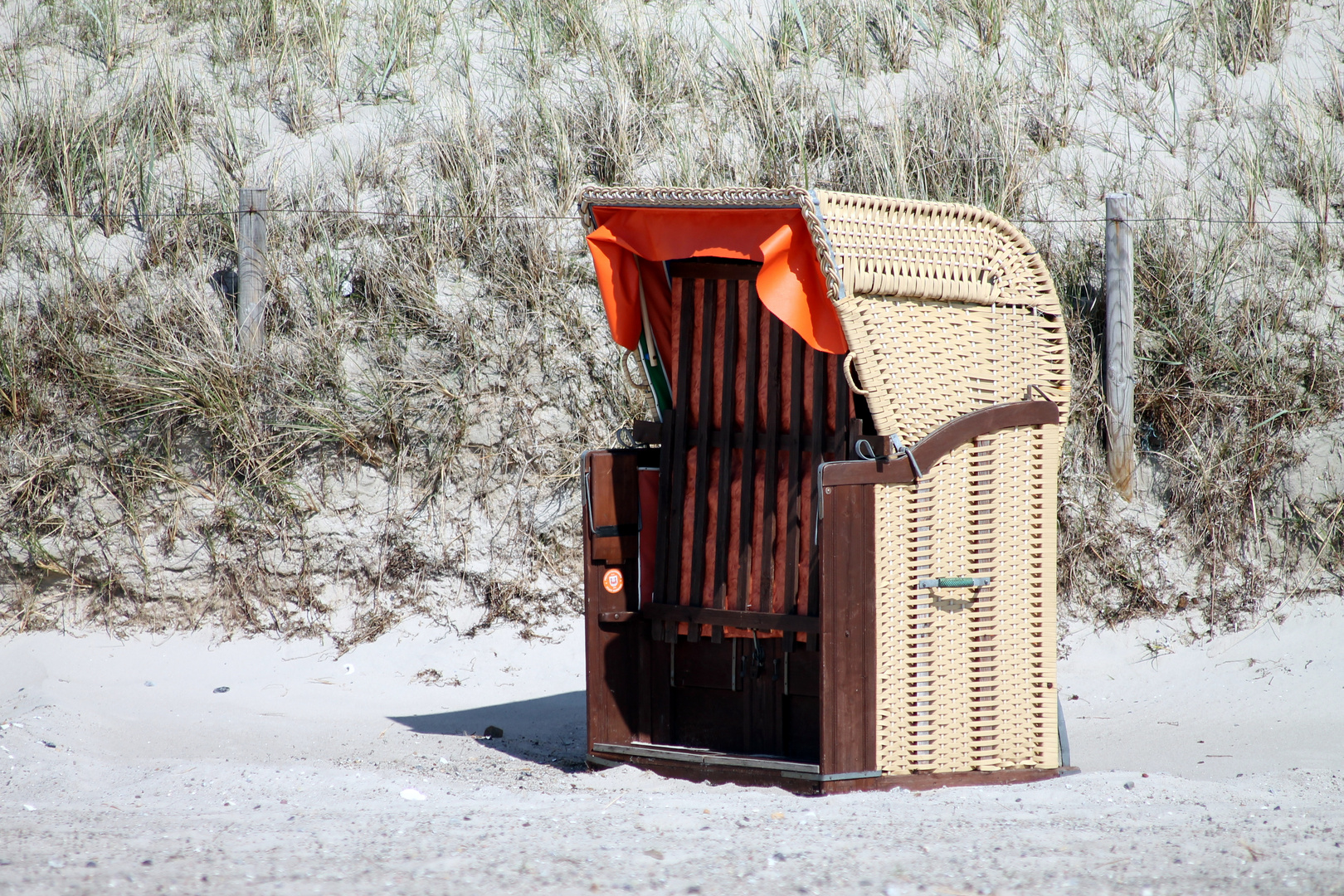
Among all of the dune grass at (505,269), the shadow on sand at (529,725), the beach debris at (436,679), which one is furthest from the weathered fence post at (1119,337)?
the beach debris at (436,679)

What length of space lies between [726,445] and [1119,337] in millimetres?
3511

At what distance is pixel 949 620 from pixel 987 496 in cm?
47

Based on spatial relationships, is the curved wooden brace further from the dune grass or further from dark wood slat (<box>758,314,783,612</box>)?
the dune grass

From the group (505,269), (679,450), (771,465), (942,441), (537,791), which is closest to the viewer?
(942,441)

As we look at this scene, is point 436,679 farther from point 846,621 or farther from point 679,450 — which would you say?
point 846,621

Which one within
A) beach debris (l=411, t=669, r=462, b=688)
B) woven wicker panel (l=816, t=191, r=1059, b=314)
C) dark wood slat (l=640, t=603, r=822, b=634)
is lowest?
beach debris (l=411, t=669, r=462, b=688)

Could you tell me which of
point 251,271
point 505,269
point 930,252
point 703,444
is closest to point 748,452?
point 703,444

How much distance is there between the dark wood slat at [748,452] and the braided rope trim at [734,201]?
1.65 feet

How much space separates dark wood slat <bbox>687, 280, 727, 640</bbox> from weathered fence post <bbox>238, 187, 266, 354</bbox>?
13.1ft

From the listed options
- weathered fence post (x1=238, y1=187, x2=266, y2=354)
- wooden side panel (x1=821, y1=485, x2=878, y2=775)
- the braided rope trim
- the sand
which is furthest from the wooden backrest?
weathered fence post (x1=238, y1=187, x2=266, y2=354)

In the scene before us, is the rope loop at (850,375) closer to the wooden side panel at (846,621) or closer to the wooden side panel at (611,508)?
the wooden side panel at (846,621)

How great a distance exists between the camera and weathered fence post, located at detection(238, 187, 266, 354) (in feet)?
23.6

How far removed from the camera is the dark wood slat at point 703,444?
173 inches

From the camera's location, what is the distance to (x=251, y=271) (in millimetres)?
7227
